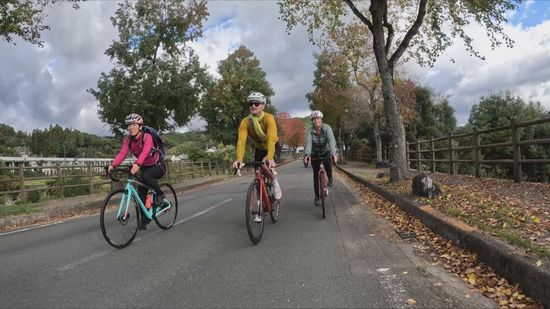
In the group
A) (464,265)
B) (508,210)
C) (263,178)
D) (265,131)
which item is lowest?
(464,265)

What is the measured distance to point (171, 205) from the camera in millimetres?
8117

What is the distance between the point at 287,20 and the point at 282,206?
728 centimetres

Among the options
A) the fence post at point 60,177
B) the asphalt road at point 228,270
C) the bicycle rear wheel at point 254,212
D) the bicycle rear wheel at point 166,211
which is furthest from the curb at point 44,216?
the bicycle rear wheel at point 254,212

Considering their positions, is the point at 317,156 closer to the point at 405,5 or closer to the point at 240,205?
the point at 240,205

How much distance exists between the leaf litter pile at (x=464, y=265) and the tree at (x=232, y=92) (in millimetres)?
38722

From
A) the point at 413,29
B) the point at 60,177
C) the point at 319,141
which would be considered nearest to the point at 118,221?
the point at 319,141

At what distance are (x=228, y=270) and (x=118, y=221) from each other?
2301 mm

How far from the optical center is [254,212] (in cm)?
643

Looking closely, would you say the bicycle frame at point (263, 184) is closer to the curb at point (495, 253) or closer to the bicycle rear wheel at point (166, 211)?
the bicycle rear wheel at point (166, 211)

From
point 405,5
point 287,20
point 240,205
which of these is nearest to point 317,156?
point 240,205

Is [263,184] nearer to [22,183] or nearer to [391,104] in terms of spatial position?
[391,104]

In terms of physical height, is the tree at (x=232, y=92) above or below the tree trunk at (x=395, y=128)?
above

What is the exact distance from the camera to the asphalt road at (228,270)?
13.3 feet

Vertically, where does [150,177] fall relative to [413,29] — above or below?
below
